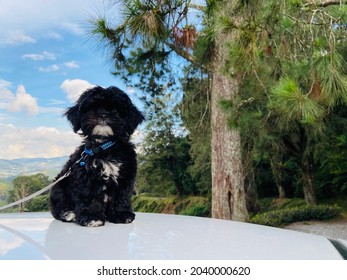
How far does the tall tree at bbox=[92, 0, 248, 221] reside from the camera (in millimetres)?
6547

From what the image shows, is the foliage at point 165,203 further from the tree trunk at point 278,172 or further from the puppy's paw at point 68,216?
the puppy's paw at point 68,216

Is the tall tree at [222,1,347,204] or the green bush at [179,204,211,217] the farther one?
the green bush at [179,204,211,217]

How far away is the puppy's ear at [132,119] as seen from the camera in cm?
207

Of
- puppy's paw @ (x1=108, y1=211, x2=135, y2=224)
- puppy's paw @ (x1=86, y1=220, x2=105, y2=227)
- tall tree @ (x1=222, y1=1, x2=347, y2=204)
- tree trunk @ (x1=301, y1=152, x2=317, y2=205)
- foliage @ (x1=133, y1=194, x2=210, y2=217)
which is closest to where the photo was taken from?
puppy's paw @ (x1=86, y1=220, x2=105, y2=227)

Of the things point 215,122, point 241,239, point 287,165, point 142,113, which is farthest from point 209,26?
point 287,165

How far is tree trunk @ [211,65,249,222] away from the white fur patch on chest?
18.3ft

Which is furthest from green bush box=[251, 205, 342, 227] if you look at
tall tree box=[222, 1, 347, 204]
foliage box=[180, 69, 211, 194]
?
tall tree box=[222, 1, 347, 204]

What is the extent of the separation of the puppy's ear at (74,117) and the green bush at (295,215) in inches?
343

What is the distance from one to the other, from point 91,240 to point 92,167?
0.44 meters

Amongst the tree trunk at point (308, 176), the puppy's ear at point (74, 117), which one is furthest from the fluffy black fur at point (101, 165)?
the tree trunk at point (308, 176)

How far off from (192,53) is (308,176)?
7.30 metres

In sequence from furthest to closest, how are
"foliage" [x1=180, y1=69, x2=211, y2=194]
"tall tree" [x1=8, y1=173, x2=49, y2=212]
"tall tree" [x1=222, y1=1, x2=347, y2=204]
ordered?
"foliage" [x1=180, y1=69, x2=211, y2=194] < "tall tree" [x1=222, y1=1, x2=347, y2=204] < "tall tree" [x1=8, y1=173, x2=49, y2=212]

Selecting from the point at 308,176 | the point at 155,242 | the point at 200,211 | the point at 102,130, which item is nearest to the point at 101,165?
the point at 102,130

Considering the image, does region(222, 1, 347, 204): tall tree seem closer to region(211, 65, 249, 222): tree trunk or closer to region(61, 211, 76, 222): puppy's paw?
region(211, 65, 249, 222): tree trunk
